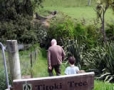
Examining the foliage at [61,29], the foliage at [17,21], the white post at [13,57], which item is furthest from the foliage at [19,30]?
the white post at [13,57]

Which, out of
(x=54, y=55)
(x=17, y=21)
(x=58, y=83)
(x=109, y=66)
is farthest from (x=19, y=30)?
(x=58, y=83)

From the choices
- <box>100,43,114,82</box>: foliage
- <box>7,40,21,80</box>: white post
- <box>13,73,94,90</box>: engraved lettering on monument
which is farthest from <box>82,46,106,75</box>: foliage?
<box>13,73,94,90</box>: engraved lettering on monument

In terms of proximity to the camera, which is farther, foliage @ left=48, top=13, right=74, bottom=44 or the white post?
foliage @ left=48, top=13, right=74, bottom=44

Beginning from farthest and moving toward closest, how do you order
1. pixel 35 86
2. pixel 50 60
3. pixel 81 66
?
pixel 81 66
pixel 50 60
pixel 35 86

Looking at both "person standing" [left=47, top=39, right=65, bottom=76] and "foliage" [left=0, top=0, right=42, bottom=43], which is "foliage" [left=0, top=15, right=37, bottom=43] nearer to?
"foliage" [left=0, top=0, right=42, bottom=43]

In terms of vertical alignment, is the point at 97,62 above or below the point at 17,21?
below

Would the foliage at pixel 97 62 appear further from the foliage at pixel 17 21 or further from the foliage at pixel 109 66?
the foliage at pixel 17 21

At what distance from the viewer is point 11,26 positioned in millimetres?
22219

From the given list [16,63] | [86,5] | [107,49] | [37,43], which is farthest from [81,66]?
[86,5]

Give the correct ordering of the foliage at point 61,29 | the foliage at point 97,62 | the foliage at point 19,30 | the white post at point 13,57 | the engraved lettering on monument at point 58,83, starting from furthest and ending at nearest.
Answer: the foliage at point 19,30 → the foliage at point 61,29 → the foliage at point 97,62 → the white post at point 13,57 → the engraved lettering on monument at point 58,83

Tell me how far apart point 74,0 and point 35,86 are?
3442 cm

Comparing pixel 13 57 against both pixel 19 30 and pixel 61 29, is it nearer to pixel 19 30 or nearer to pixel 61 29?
pixel 61 29

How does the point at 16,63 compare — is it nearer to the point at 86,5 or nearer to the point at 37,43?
the point at 37,43

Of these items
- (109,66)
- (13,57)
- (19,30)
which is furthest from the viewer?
(19,30)
